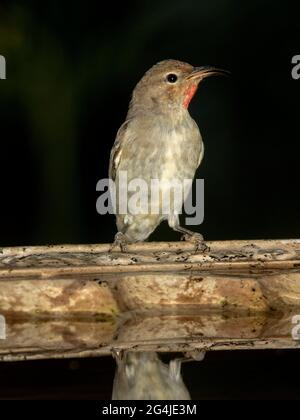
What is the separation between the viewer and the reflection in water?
2.82 m

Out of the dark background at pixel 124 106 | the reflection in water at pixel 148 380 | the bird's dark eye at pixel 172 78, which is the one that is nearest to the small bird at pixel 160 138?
the bird's dark eye at pixel 172 78

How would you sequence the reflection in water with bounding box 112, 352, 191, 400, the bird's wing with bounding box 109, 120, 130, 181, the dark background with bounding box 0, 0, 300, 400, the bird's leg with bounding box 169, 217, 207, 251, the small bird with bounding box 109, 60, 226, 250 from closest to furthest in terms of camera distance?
the reflection in water with bounding box 112, 352, 191, 400, the bird's leg with bounding box 169, 217, 207, 251, the small bird with bounding box 109, 60, 226, 250, the bird's wing with bounding box 109, 120, 130, 181, the dark background with bounding box 0, 0, 300, 400

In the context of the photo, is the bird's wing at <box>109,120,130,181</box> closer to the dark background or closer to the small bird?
the small bird

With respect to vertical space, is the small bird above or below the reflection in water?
above

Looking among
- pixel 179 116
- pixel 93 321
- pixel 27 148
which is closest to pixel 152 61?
pixel 27 148

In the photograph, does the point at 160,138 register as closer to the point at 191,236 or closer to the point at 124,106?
the point at 191,236

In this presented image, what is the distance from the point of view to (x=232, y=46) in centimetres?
730

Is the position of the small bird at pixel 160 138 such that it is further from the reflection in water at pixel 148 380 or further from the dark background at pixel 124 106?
the reflection in water at pixel 148 380

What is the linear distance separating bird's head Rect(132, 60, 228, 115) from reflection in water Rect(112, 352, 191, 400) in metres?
2.36

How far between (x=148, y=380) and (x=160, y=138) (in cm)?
229

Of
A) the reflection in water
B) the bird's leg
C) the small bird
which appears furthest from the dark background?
the reflection in water

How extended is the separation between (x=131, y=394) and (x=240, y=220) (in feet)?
16.1
